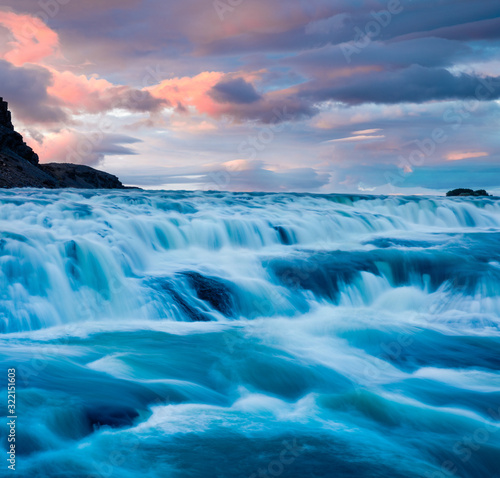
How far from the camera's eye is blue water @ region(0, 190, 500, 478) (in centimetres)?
487

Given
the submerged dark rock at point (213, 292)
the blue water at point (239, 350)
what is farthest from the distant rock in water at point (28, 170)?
the submerged dark rock at point (213, 292)

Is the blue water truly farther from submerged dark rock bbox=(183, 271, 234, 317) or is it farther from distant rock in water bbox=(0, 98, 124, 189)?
distant rock in water bbox=(0, 98, 124, 189)

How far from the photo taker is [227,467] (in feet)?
15.1

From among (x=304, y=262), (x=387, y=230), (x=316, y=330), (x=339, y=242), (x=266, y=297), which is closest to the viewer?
(x=316, y=330)

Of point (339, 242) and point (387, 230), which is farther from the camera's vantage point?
point (387, 230)

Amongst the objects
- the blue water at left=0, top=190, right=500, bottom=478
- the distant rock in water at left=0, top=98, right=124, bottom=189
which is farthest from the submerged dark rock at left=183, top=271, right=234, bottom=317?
the distant rock in water at left=0, top=98, right=124, bottom=189

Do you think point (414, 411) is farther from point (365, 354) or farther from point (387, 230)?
point (387, 230)

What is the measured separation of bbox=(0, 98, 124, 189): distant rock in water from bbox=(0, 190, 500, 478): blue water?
130 feet

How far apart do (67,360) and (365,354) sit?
4476 millimetres

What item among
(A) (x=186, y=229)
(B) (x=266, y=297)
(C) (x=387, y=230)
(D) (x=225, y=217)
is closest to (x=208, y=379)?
(B) (x=266, y=297)

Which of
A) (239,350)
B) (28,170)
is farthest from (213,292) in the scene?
(28,170)

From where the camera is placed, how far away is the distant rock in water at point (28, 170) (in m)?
53.9

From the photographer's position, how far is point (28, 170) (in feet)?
200

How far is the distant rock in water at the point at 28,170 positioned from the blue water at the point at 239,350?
1555 inches
